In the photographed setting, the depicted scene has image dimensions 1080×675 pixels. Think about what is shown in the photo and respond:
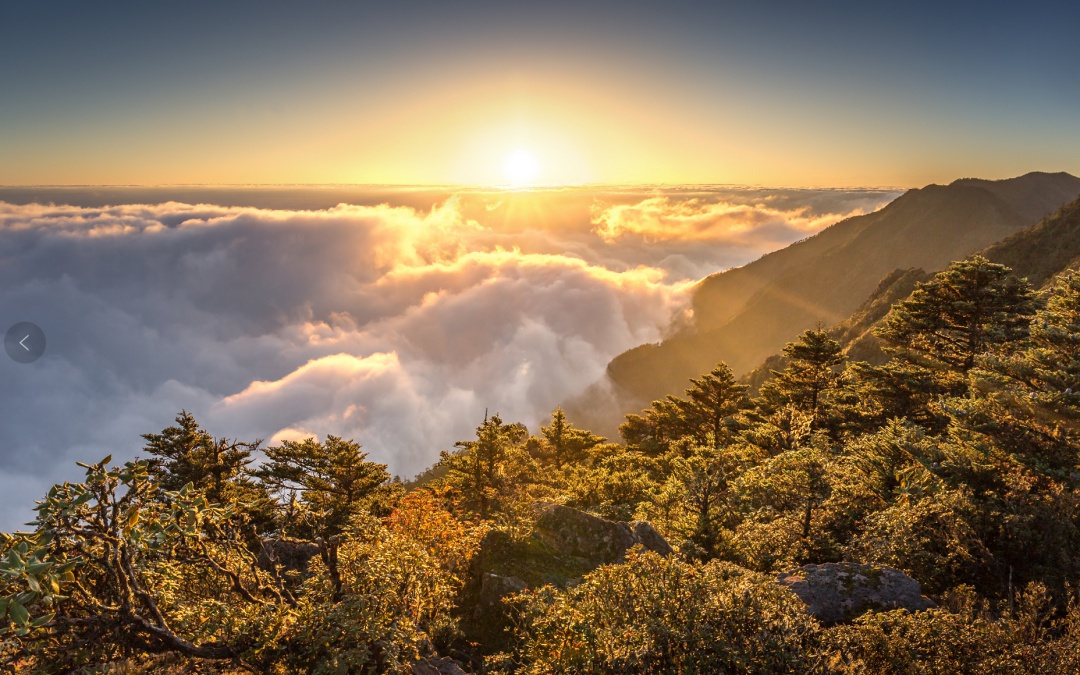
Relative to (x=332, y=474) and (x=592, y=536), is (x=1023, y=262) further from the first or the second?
(x=332, y=474)

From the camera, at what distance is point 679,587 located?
8.58 m

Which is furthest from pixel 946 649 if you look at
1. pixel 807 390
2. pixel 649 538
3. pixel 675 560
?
pixel 807 390

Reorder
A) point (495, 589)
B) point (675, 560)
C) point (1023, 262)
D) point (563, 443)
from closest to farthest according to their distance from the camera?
point (675, 560) < point (495, 589) < point (563, 443) < point (1023, 262)

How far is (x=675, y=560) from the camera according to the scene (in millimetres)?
9352

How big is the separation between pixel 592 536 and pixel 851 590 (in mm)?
9881

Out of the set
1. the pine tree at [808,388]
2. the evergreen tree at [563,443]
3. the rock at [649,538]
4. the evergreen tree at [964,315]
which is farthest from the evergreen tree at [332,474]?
the evergreen tree at [964,315]

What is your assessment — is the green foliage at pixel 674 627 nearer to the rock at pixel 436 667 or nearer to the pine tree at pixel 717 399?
the rock at pixel 436 667

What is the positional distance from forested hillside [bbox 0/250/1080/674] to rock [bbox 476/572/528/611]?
7 cm

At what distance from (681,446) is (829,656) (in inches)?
1536

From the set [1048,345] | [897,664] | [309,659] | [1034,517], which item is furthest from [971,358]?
[309,659]

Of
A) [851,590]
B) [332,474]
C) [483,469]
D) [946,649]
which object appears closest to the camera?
[946,649]

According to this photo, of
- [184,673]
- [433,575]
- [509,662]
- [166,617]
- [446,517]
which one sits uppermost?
[166,617]

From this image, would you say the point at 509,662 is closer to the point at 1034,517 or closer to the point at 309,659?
the point at 309,659

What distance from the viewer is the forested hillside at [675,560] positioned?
6.45 m
